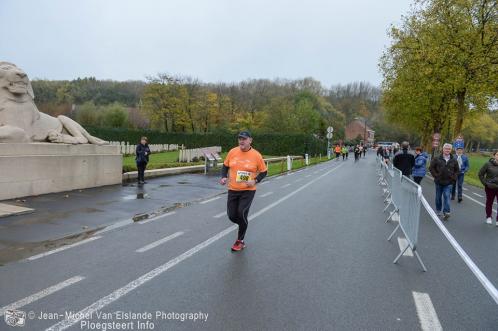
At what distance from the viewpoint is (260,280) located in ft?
16.2

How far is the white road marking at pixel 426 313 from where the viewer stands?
382 centimetres

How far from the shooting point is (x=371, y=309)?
4152 mm

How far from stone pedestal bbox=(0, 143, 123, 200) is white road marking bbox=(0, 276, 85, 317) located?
5.91 meters

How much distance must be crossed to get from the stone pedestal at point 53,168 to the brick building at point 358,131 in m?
102

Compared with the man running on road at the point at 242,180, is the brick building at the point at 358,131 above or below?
above

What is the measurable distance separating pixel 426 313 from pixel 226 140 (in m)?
50.8

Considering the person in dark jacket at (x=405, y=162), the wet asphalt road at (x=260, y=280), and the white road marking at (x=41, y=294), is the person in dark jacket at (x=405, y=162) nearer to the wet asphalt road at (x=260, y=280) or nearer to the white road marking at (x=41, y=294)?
the wet asphalt road at (x=260, y=280)

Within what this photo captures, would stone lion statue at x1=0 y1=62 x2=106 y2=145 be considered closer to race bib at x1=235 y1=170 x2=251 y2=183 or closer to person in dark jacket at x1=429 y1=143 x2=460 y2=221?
race bib at x1=235 y1=170 x2=251 y2=183

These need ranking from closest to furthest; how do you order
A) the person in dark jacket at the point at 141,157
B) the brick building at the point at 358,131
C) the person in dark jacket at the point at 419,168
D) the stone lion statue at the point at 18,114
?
1. the stone lion statue at the point at 18,114
2. the person in dark jacket at the point at 419,168
3. the person in dark jacket at the point at 141,157
4. the brick building at the point at 358,131

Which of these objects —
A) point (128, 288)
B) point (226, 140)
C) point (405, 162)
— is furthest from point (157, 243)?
point (226, 140)

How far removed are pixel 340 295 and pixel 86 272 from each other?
9.91 feet

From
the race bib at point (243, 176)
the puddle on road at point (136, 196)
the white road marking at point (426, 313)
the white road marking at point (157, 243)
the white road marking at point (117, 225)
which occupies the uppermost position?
the race bib at point (243, 176)

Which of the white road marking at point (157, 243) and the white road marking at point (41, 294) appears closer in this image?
the white road marking at point (41, 294)

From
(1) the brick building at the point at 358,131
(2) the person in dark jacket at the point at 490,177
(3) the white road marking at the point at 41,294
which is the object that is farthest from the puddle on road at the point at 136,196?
(1) the brick building at the point at 358,131
